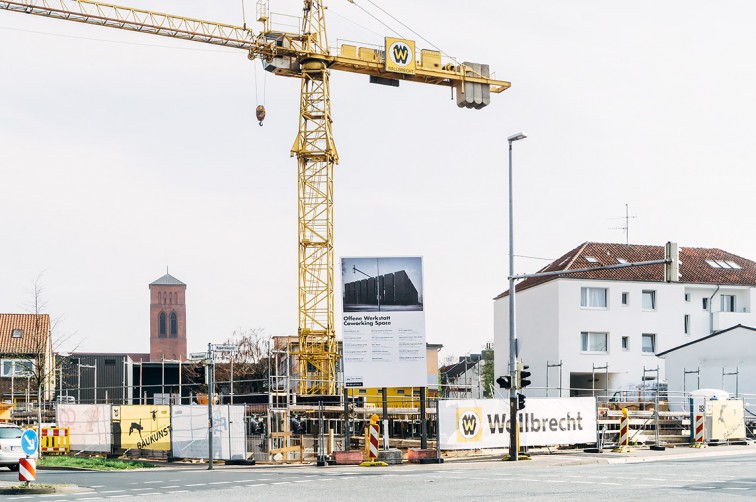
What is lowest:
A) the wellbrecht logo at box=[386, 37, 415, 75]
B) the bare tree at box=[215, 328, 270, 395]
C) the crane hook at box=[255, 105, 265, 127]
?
the bare tree at box=[215, 328, 270, 395]

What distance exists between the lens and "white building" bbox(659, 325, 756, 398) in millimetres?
55062

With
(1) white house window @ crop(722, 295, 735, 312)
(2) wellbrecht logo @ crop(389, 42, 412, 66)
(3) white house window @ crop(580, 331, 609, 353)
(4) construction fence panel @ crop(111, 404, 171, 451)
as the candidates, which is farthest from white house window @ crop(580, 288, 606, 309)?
(4) construction fence panel @ crop(111, 404, 171, 451)

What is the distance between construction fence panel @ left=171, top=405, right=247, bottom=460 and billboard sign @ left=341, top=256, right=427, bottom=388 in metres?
3.95

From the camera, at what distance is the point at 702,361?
190ft

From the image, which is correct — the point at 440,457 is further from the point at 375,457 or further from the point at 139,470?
the point at 139,470

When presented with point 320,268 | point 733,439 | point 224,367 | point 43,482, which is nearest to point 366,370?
point 43,482

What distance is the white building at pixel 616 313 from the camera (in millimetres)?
65750

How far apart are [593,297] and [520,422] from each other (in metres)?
35.3

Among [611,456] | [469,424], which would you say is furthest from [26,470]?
[611,456]

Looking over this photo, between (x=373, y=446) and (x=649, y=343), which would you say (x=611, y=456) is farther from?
(x=649, y=343)

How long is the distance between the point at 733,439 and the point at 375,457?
53.4 feet

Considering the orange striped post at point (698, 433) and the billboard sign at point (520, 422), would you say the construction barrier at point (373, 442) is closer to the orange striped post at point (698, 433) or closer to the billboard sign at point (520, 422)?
the billboard sign at point (520, 422)

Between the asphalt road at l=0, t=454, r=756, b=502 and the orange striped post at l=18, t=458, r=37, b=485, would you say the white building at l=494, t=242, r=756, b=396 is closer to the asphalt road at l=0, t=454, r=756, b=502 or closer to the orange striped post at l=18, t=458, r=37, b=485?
the asphalt road at l=0, t=454, r=756, b=502

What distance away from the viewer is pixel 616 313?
6688cm
